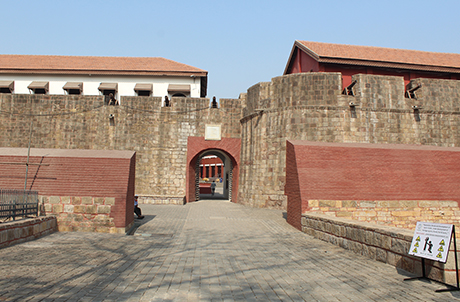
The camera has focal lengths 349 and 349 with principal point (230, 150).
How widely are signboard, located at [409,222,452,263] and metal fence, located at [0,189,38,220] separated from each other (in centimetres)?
815

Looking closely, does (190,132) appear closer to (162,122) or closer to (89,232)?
(162,122)

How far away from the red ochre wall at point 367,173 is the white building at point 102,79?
15.2 m

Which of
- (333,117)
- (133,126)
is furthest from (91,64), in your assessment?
(333,117)

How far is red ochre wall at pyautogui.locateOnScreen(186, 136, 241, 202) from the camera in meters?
20.1

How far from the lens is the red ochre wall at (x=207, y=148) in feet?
66.0

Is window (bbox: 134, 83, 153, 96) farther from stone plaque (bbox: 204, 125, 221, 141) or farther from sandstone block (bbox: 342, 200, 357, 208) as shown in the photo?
sandstone block (bbox: 342, 200, 357, 208)

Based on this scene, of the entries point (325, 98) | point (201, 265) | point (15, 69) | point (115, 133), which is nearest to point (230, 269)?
point (201, 265)

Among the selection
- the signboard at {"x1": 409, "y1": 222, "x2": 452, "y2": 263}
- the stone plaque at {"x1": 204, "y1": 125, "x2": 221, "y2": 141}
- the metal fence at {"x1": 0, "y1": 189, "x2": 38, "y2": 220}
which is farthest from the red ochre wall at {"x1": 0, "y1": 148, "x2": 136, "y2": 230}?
the stone plaque at {"x1": 204, "y1": 125, "x2": 221, "y2": 141}

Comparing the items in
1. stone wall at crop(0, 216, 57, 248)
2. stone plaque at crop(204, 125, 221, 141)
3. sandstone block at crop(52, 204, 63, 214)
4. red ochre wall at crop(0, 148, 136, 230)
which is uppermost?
stone plaque at crop(204, 125, 221, 141)

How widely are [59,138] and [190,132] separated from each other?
7827mm

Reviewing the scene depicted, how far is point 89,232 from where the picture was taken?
9797 mm

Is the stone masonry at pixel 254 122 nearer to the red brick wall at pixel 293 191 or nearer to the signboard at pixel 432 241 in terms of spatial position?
the red brick wall at pixel 293 191

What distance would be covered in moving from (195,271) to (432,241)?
3678 mm

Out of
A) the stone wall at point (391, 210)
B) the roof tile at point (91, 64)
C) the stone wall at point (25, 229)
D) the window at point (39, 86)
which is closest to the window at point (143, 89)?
the roof tile at point (91, 64)
